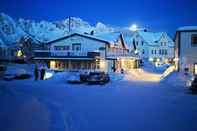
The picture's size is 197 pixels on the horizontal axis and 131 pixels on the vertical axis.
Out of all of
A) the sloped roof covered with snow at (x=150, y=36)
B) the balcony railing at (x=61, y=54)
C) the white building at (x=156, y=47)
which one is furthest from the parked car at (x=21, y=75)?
the sloped roof covered with snow at (x=150, y=36)

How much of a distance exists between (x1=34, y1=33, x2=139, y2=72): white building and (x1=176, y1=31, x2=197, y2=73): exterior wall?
11.1 metres

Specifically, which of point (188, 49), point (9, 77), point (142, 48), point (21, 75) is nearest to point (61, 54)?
point (21, 75)

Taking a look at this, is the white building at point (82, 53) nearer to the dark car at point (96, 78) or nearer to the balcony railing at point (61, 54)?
the balcony railing at point (61, 54)

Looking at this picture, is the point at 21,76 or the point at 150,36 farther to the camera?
the point at 150,36

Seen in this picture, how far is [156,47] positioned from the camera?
295 feet

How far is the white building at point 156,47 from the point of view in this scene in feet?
291

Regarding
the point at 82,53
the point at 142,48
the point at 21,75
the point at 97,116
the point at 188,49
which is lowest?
the point at 97,116

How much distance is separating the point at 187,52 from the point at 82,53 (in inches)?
558

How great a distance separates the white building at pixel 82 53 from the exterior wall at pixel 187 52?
11.1 m

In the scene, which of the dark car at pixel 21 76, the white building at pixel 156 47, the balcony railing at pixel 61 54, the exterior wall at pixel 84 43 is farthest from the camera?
the white building at pixel 156 47

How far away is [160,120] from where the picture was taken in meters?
12.3

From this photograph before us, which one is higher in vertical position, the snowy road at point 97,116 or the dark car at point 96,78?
the dark car at point 96,78

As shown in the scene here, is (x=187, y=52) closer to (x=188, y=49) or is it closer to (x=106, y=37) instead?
(x=188, y=49)

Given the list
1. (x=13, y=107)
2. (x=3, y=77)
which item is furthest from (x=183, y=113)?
(x=3, y=77)
